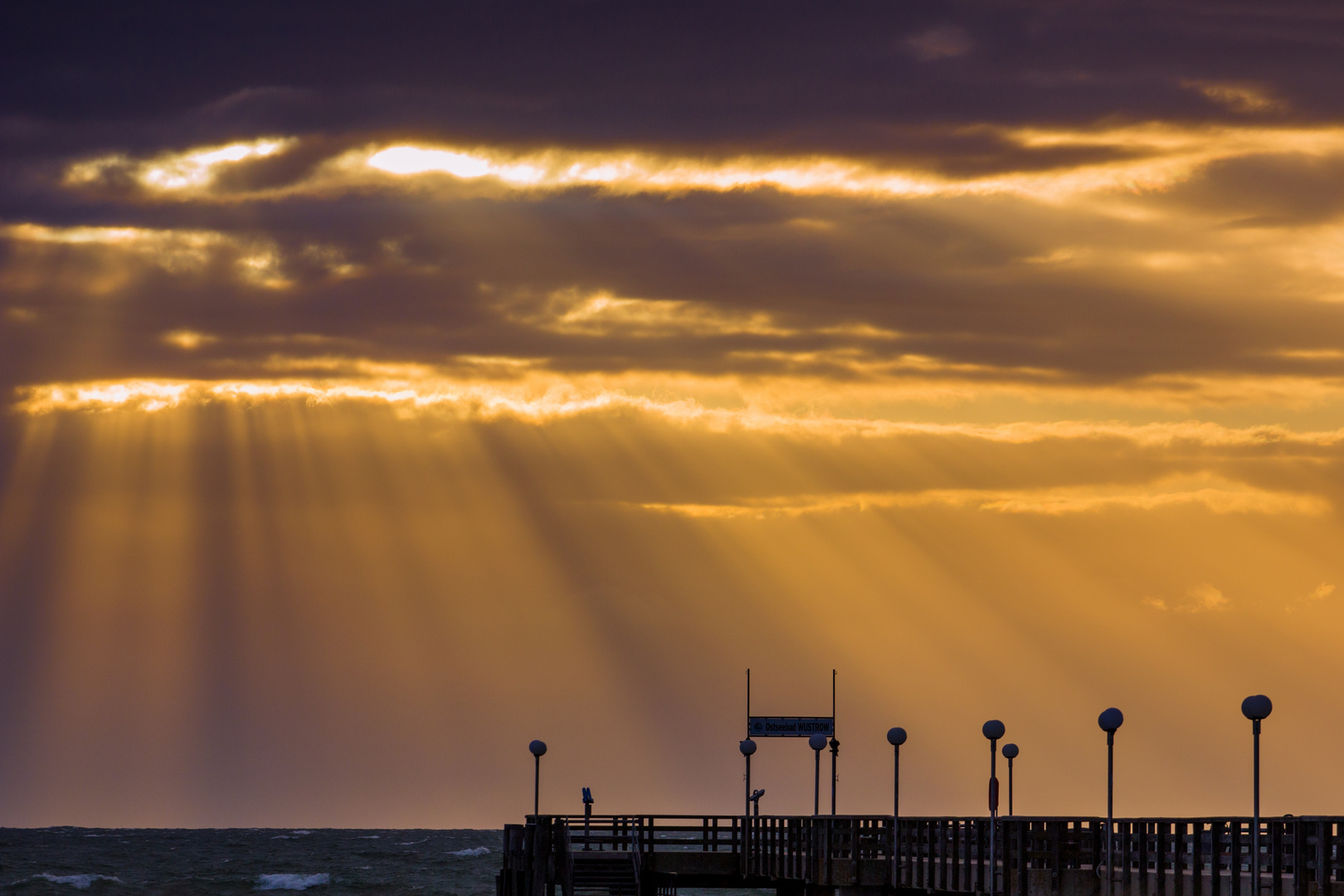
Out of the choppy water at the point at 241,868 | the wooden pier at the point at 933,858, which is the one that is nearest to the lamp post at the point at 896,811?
the wooden pier at the point at 933,858

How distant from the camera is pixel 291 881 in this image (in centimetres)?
13588

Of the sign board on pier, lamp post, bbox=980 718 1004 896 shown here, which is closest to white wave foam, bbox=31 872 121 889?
the sign board on pier

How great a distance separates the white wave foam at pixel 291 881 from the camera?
13400 cm

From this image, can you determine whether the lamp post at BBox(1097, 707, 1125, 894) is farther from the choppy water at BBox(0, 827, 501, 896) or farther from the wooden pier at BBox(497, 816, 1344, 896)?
the choppy water at BBox(0, 827, 501, 896)

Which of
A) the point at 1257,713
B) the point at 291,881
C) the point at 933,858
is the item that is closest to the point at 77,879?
the point at 291,881

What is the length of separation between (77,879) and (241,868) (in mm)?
19771

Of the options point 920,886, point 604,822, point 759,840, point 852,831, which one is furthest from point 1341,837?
point 604,822

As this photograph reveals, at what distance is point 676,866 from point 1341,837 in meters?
27.4

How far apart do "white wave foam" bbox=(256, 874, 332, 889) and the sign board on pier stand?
82.6 meters

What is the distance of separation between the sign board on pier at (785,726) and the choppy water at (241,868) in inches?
2816

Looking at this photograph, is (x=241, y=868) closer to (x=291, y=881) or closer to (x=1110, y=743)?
(x=291, y=881)

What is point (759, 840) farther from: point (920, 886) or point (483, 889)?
point (483, 889)

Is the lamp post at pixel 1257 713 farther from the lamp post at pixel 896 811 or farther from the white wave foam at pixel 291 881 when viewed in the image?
the white wave foam at pixel 291 881

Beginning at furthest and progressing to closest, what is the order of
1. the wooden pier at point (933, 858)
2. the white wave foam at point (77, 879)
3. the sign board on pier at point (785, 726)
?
the white wave foam at point (77, 879), the sign board on pier at point (785, 726), the wooden pier at point (933, 858)
